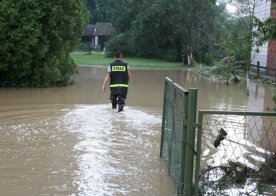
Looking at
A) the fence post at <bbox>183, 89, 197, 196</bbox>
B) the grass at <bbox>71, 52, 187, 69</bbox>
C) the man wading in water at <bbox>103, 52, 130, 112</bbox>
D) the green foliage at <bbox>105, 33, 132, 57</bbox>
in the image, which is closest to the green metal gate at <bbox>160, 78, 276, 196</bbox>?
the fence post at <bbox>183, 89, 197, 196</bbox>

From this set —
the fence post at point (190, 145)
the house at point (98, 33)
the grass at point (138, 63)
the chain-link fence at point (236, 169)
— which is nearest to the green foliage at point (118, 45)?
the grass at point (138, 63)

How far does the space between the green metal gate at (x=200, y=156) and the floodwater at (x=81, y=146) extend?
1.80 feet

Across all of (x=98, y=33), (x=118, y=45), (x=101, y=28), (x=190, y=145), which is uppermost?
(x=101, y=28)

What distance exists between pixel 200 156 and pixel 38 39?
627 inches

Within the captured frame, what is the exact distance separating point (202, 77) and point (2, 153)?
24.1m

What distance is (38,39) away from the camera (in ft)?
69.7

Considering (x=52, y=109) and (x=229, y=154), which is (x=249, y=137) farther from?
(x=52, y=109)

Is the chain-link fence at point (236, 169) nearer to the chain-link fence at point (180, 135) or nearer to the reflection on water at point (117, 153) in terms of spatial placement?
the chain-link fence at point (180, 135)

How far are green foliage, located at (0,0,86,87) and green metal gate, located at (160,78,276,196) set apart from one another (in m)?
13.1

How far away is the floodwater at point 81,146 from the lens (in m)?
7.03

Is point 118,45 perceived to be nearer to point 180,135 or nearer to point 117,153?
point 117,153

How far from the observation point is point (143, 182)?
7238 millimetres

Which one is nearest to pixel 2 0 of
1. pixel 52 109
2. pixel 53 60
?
pixel 53 60

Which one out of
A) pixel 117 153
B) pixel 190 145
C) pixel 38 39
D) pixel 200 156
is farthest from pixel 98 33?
pixel 190 145
